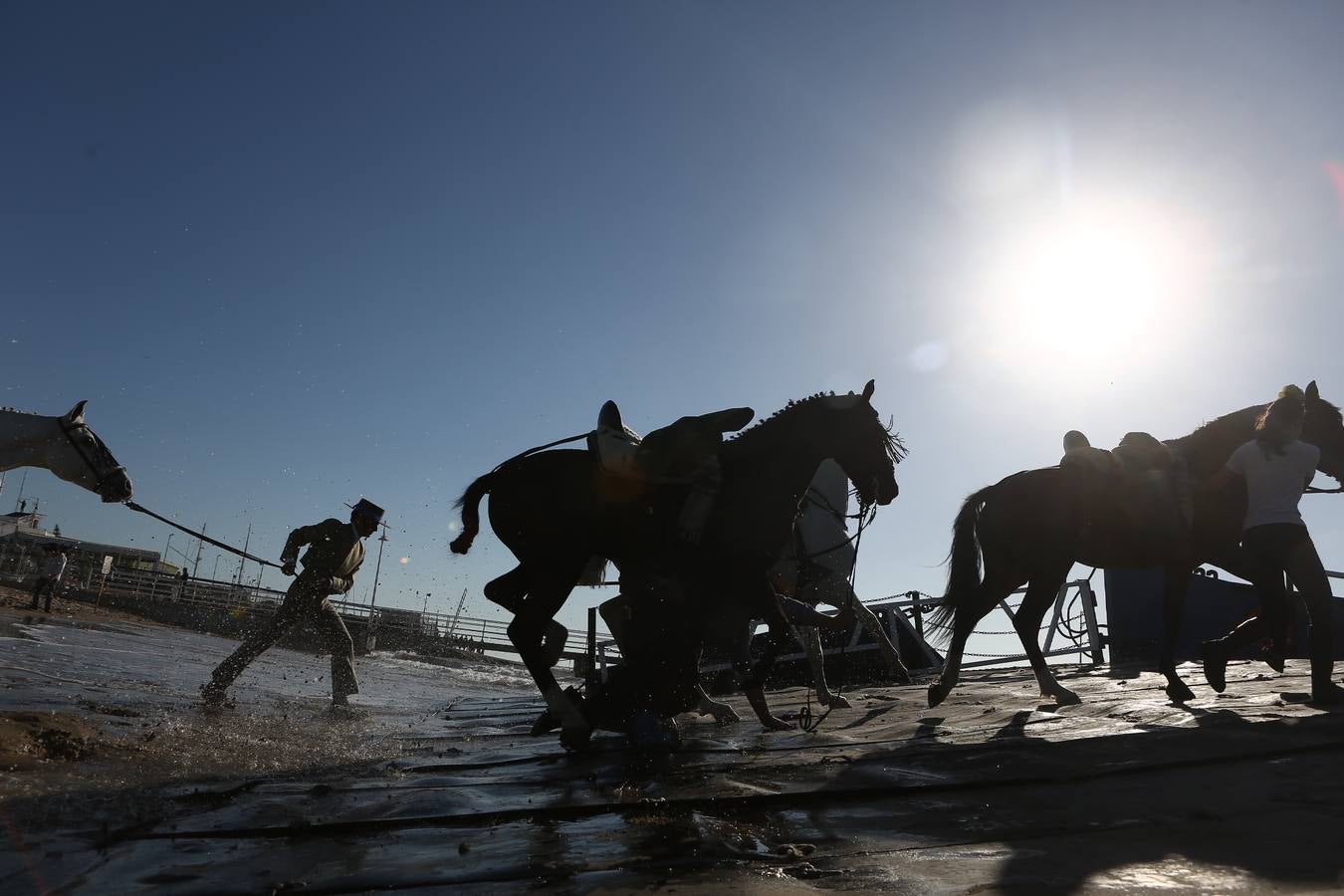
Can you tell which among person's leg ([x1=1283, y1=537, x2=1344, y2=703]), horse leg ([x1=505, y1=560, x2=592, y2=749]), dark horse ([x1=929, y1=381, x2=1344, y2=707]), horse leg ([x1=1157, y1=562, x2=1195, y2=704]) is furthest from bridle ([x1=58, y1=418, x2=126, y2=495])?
person's leg ([x1=1283, y1=537, x2=1344, y2=703])

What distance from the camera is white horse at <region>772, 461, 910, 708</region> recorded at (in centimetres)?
762

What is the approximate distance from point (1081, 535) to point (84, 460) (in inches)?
330

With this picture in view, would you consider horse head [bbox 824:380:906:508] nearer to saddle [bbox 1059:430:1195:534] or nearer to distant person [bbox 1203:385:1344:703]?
saddle [bbox 1059:430:1195:534]

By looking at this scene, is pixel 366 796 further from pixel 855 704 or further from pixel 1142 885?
pixel 855 704

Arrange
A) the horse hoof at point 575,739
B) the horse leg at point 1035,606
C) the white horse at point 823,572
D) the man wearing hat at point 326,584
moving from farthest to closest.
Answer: the white horse at point 823,572
the man wearing hat at point 326,584
the horse leg at point 1035,606
the horse hoof at point 575,739

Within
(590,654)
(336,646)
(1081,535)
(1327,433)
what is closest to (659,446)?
(1081,535)

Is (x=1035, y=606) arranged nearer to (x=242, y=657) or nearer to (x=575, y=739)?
(x=575, y=739)

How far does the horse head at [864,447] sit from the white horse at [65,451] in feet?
20.0

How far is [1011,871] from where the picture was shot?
1.79m

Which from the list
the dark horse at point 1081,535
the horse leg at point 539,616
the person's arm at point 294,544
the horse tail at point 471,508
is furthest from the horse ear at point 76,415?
the dark horse at point 1081,535

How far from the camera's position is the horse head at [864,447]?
6090mm

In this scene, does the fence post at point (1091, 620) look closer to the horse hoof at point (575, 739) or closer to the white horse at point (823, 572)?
the white horse at point (823, 572)

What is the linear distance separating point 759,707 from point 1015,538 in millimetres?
2826

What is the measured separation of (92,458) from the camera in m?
6.36
